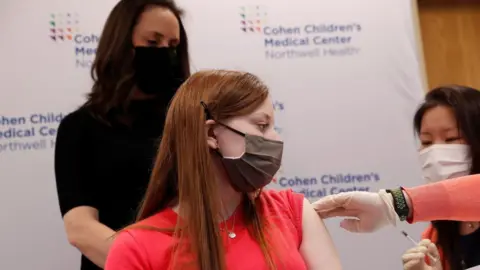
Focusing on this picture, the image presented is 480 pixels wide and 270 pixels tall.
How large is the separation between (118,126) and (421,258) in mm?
1057

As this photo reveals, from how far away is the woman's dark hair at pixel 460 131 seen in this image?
186 centimetres

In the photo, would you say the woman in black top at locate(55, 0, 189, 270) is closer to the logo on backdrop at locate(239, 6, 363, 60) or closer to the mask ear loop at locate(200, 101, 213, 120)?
the mask ear loop at locate(200, 101, 213, 120)

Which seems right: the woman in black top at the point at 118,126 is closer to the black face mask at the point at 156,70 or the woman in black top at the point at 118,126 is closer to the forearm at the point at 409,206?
the black face mask at the point at 156,70

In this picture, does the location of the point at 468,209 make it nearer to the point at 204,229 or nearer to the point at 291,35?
the point at 204,229

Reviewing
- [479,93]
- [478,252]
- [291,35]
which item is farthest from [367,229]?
[291,35]

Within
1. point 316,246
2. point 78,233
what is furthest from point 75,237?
point 316,246

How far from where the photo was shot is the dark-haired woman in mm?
1853

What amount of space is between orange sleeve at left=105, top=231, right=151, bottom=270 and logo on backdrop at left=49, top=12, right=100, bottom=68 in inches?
56.4

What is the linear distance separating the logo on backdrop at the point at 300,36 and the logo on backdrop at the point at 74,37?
2.37 feet

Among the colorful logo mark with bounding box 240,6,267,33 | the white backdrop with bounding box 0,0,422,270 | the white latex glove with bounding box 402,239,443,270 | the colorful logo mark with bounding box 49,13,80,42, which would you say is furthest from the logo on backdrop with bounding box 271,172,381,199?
the colorful logo mark with bounding box 49,13,80,42

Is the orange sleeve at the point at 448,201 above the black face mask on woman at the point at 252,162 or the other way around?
the other way around

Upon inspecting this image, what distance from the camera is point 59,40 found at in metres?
2.40

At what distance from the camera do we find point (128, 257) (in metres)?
1.14

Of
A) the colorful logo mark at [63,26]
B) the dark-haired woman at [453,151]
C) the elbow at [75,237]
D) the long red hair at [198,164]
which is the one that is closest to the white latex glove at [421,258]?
Result: the dark-haired woman at [453,151]
